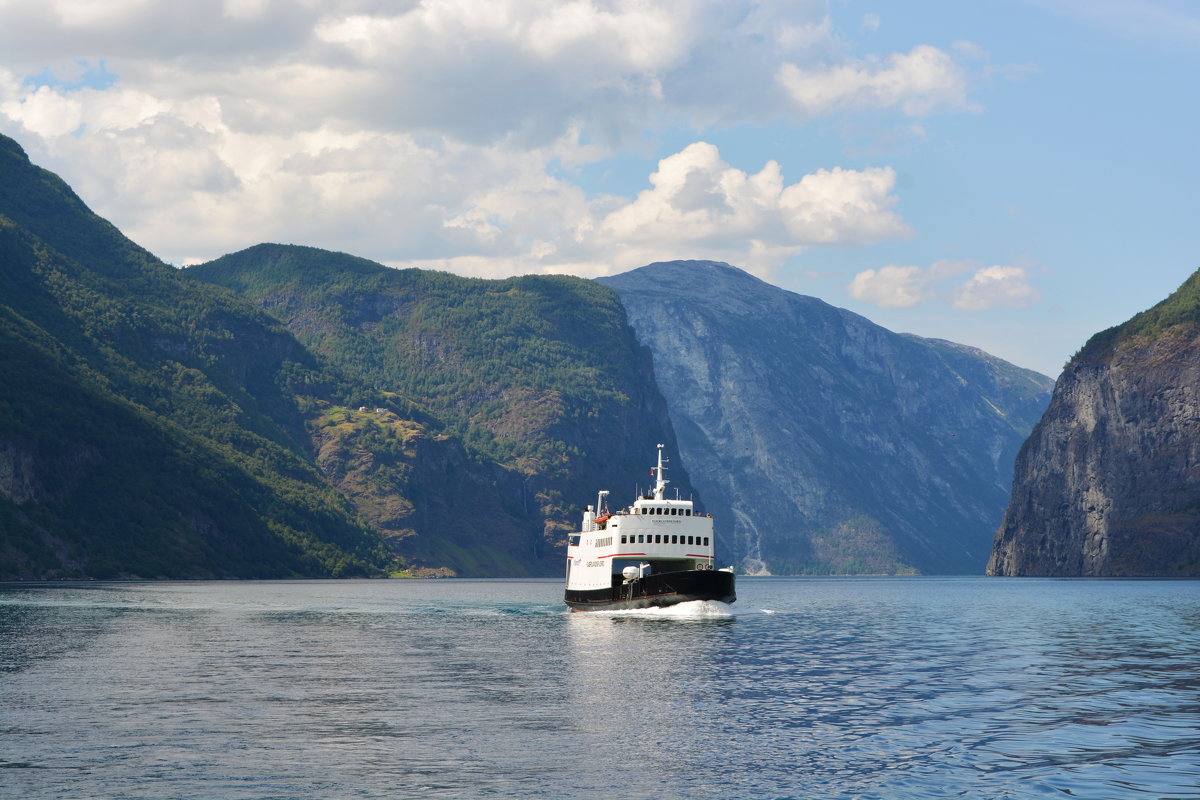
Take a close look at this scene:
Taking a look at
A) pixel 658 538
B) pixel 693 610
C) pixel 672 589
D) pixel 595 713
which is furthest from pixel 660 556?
pixel 595 713

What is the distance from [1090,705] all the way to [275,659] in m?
50.1

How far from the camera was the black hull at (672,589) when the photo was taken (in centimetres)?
13188

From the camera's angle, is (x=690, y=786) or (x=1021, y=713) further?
(x=1021, y=713)

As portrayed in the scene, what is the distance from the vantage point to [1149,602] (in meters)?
178

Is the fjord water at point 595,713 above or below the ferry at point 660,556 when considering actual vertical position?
below

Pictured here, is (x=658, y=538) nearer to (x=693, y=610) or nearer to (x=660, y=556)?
(x=660, y=556)

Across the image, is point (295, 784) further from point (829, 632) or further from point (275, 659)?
point (829, 632)

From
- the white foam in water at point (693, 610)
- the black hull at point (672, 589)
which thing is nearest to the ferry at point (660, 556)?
the black hull at point (672, 589)

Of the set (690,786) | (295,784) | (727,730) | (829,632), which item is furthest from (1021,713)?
(829,632)

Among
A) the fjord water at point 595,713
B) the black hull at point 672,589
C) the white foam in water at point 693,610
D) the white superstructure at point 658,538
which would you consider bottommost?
the fjord water at point 595,713

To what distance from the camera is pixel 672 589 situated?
132 meters

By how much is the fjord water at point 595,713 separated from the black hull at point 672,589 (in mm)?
14293

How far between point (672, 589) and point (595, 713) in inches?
2762

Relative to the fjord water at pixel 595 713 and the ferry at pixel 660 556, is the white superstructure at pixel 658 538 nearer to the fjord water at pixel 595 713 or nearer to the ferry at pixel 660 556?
the ferry at pixel 660 556
